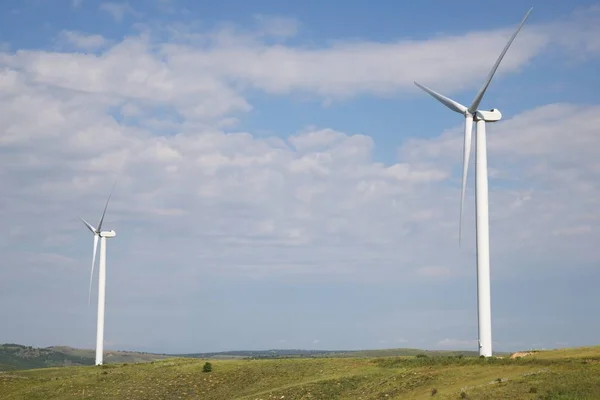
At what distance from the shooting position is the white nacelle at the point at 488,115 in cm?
8056

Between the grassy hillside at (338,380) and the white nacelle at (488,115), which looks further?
the white nacelle at (488,115)

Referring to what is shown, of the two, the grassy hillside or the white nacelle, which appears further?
the white nacelle

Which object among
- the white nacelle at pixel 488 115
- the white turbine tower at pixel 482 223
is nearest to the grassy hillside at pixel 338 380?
the white turbine tower at pixel 482 223

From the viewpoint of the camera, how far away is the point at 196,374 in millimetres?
97688

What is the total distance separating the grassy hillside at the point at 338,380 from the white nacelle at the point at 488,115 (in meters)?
23.6

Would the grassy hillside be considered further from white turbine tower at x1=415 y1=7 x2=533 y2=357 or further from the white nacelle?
the white nacelle

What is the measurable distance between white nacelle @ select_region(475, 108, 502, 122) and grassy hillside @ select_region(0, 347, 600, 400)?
23.6 m

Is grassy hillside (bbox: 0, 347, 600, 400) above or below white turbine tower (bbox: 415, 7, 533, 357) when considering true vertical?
below

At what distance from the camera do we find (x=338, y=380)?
3209 inches

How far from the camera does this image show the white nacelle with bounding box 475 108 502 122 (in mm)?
80562

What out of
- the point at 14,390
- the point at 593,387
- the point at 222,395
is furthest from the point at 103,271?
the point at 593,387

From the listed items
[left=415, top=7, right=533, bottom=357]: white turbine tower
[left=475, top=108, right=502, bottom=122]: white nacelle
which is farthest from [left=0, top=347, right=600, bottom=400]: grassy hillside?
[left=475, top=108, right=502, bottom=122]: white nacelle

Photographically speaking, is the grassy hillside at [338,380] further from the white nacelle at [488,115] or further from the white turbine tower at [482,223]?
the white nacelle at [488,115]

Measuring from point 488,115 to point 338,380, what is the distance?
30643 millimetres
